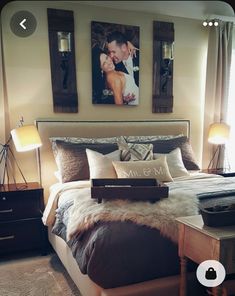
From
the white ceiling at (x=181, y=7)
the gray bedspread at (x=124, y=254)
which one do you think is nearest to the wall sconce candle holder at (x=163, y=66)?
the white ceiling at (x=181, y=7)

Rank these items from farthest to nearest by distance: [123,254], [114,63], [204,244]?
[114,63] < [123,254] < [204,244]

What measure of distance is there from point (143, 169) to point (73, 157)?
694mm

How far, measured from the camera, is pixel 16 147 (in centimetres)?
276

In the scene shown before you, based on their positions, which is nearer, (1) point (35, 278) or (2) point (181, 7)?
(1) point (35, 278)

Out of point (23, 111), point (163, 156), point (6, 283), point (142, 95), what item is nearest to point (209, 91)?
point (142, 95)

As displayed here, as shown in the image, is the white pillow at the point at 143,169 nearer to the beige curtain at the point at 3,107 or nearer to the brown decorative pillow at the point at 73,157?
the brown decorative pillow at the point at 73,157

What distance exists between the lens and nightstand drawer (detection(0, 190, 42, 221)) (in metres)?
2.65

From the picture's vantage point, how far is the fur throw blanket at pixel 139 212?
1.68 metres

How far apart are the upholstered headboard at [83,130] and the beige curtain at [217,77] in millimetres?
491

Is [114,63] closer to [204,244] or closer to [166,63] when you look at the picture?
[166,63]

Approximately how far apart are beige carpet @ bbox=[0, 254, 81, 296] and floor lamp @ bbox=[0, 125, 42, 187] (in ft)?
2.41

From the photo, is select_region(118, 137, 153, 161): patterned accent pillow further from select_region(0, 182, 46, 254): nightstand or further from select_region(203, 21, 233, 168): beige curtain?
select_region(203, 21, 233, 168): beige curtain

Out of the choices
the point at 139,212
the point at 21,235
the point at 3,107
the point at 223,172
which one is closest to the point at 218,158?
the point at 223,172

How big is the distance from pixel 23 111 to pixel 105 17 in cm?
140
